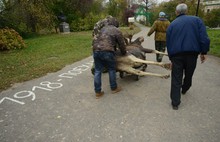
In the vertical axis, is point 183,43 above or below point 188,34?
below

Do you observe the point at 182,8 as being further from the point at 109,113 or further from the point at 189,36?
the point at 109,113

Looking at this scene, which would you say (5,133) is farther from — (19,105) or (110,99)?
(110,99)

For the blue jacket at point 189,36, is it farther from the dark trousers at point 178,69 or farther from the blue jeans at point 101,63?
the blue jeans at point 101,63

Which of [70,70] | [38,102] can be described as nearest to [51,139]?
[38,102]

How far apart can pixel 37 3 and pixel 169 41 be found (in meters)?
13.5

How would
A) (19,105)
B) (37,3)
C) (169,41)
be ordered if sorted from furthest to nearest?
(37,3)
(19,105)
(169,41)

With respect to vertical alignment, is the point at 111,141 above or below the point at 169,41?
below

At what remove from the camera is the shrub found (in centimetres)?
1141

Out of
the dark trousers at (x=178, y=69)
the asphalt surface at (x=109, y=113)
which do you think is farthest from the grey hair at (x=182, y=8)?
the asphalt surface at (x=109, y=113)

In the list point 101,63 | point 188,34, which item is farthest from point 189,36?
point 101,63

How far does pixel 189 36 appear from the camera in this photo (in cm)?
347

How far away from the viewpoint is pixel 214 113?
355cm

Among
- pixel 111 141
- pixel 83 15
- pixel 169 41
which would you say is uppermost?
pixel 83 15

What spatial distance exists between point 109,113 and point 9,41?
412 inches
